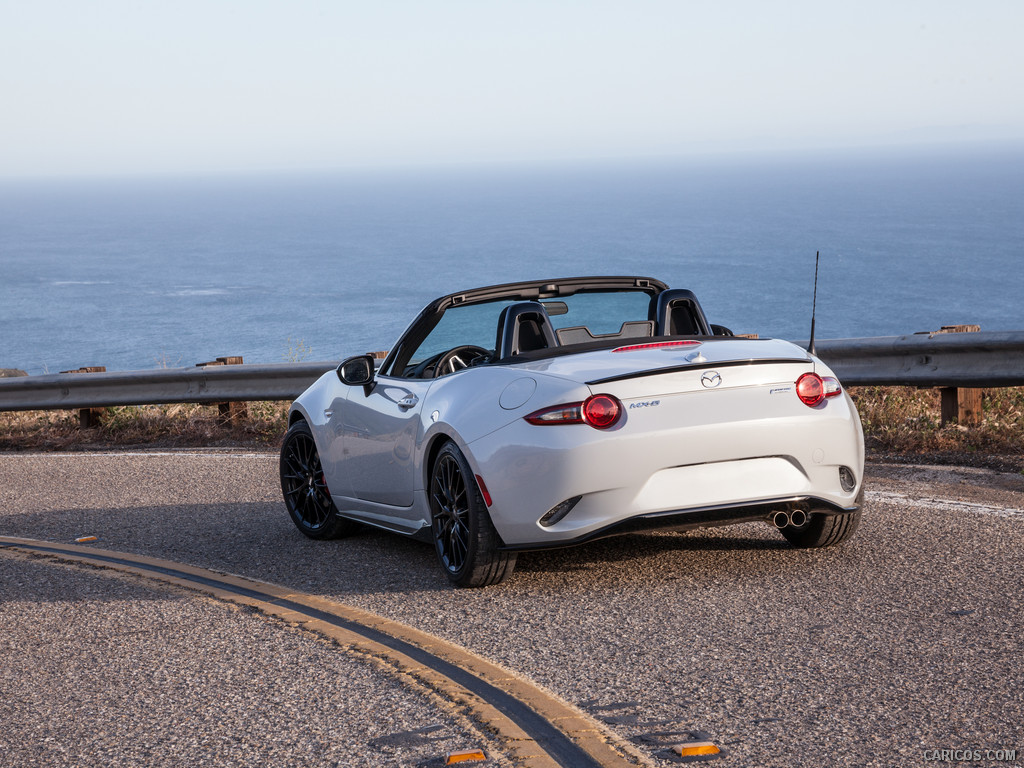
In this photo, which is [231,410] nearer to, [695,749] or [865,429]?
[865,429]

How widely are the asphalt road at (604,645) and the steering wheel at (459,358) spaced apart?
1067mm

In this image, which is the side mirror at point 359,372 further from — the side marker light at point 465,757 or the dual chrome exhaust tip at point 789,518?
the side marker light at point 465,757

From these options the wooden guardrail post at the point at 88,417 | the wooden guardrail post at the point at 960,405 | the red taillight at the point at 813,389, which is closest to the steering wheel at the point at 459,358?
the red taillight at the point at 813,389

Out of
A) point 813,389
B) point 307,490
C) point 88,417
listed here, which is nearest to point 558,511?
point 813,389

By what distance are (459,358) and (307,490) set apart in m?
1.62

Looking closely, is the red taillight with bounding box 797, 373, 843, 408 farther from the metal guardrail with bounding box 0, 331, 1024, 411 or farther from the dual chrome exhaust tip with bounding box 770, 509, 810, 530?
the metal guardrail with bounding box 0, 331, 1024, 411

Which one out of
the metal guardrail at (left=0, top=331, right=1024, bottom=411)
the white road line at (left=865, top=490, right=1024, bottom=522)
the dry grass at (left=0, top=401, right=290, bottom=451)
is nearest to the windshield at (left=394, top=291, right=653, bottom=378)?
the metal guardrail at (left=0, top=331, right=1024, bottom=411)

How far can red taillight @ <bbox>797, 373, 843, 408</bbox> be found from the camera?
18.3 feet

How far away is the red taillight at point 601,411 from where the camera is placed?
528 cm

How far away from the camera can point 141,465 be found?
11000 millimetres

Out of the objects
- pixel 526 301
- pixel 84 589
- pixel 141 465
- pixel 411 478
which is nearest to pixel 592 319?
pixel 526 301

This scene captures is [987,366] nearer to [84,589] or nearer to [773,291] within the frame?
[84,589]

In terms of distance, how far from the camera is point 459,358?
6652 mm

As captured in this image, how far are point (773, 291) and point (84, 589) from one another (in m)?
111
